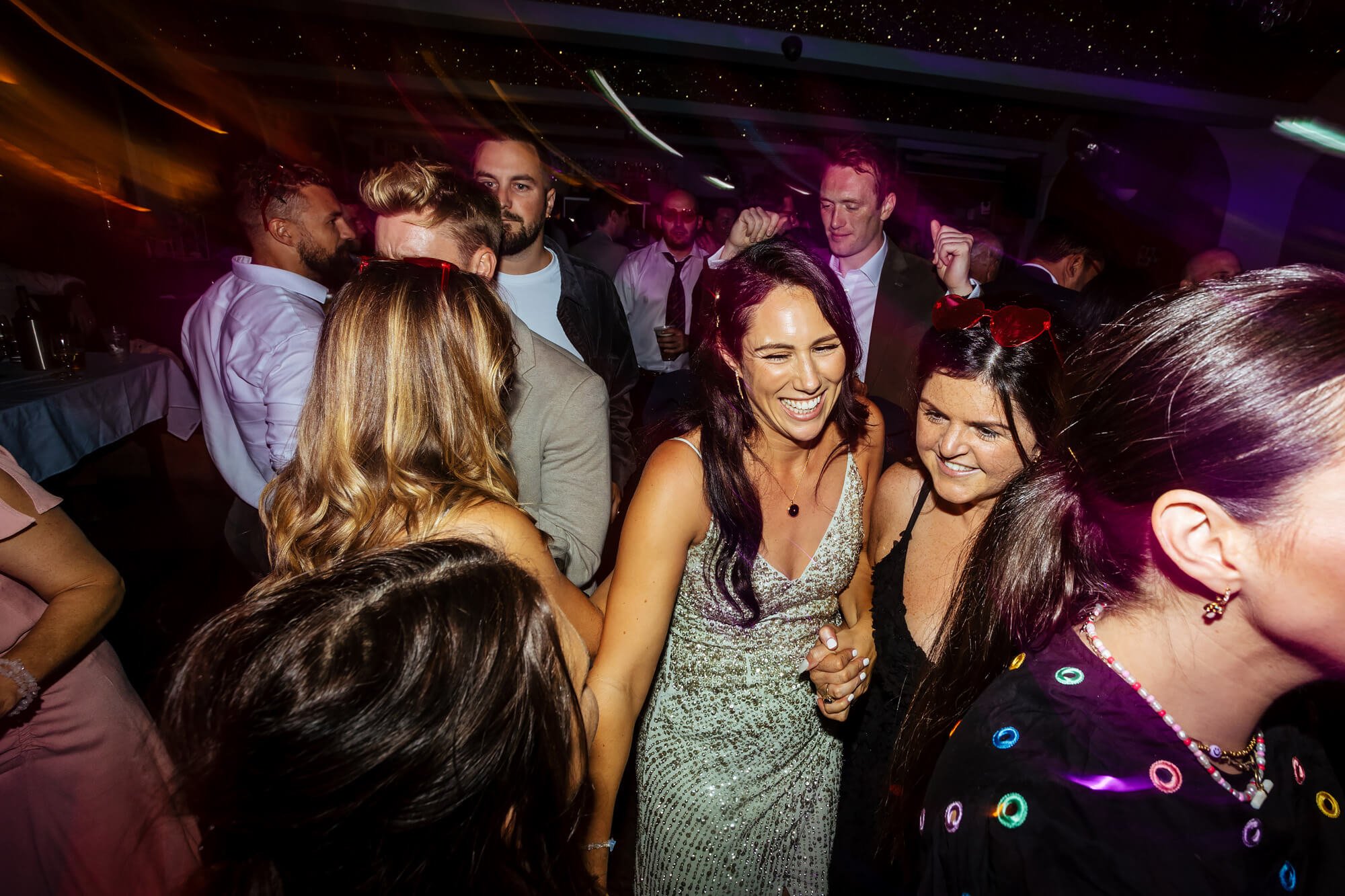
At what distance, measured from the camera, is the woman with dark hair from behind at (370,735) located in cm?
60

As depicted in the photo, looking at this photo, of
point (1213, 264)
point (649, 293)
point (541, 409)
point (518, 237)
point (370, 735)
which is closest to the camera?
point (370, 735)

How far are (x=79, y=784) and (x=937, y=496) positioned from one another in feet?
7.02

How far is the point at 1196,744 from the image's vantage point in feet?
2.54

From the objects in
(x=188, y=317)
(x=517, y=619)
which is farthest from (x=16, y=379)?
(x=517, y=619)

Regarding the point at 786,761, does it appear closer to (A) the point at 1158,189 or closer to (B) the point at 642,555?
(B) the point at 642,555

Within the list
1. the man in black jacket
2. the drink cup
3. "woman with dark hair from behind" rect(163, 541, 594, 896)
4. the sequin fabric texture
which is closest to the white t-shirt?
the man in black jacket

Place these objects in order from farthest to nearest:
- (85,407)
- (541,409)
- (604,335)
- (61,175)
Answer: (61,175)
(85,407)
(604,335)
(541,409)

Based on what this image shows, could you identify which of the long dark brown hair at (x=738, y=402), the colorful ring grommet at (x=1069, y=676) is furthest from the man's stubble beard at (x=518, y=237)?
the colorful ring grommet at (x=1069, y=676)

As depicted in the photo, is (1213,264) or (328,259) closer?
(328,259)

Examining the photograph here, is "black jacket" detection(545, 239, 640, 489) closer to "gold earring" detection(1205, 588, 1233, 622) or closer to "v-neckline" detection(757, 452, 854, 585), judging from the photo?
"v-neckline" detection(757, 452, 854, 585)

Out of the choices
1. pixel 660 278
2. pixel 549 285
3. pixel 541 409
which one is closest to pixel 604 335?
pixel 549 285

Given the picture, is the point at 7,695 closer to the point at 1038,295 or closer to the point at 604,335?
the point at 604,335

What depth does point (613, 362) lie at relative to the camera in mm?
2953

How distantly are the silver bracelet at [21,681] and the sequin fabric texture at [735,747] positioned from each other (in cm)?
126
